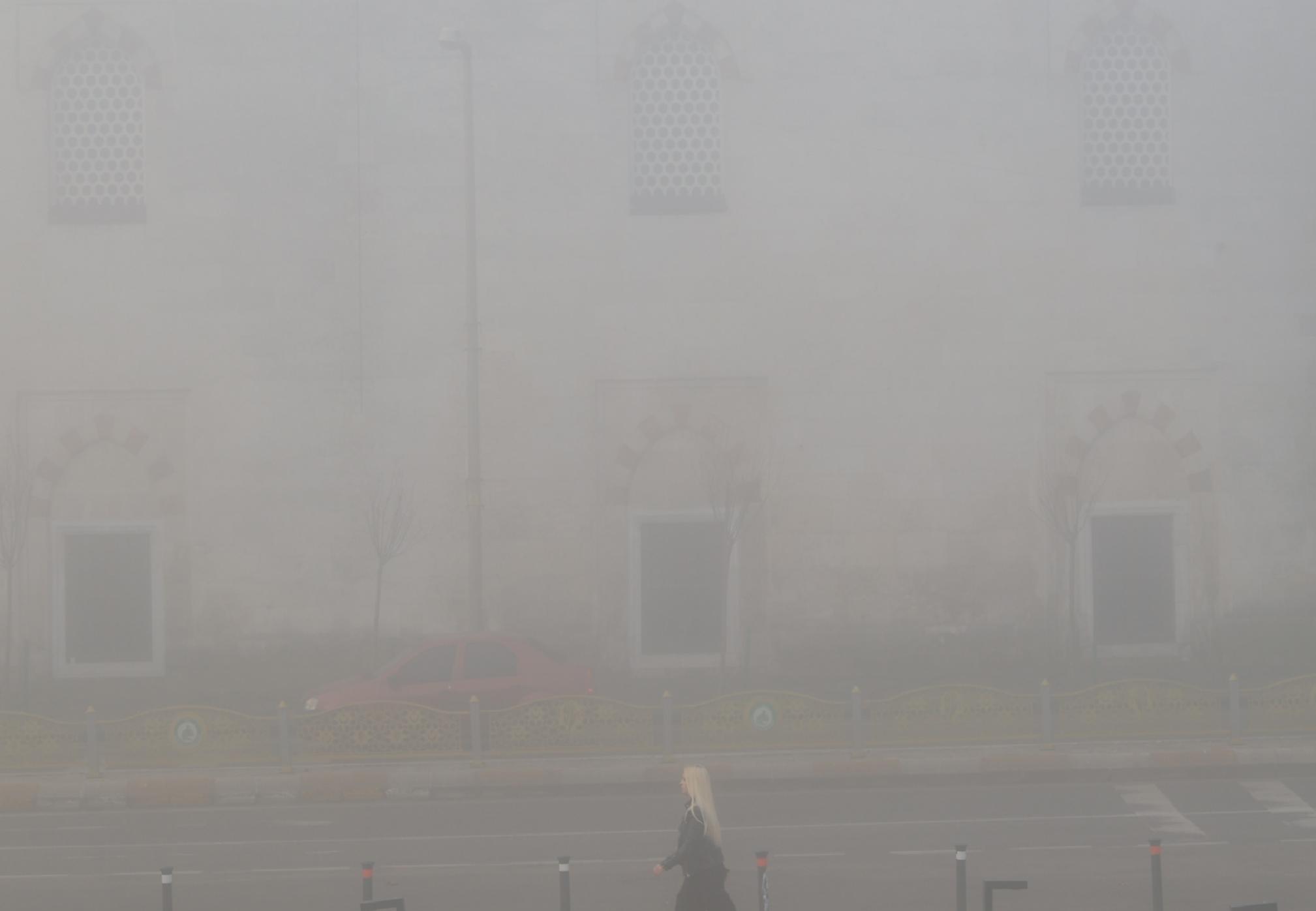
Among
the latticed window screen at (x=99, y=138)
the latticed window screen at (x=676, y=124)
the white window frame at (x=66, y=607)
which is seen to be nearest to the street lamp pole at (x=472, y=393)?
the latticed window screen at (x=676, y=124)

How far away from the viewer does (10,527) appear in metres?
23.6

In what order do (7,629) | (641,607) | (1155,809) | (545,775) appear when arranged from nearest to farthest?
(1155,809), (545,775), (7,629), (641,607)

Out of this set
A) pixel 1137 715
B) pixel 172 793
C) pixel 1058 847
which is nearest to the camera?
pixel 1058 847

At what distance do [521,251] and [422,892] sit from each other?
1389cm

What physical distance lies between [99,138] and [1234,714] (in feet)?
56.7

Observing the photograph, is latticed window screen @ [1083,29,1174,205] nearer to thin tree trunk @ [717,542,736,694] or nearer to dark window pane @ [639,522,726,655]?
thin tree trunk @ [717,542,736,694]

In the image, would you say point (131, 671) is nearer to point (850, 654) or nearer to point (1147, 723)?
point (850, 654)

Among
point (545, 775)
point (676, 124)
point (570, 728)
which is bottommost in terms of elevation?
point (545, 775)

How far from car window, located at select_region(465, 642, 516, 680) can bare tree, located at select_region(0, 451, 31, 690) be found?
8.11 m

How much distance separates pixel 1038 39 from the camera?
2448 centimetres

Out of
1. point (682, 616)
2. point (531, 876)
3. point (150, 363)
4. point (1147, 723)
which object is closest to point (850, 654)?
point (682, 616)

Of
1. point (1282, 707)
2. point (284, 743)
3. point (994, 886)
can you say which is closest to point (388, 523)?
point (284, 743)

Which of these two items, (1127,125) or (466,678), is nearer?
(466,678)

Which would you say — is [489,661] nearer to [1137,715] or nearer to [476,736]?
[476,736]
